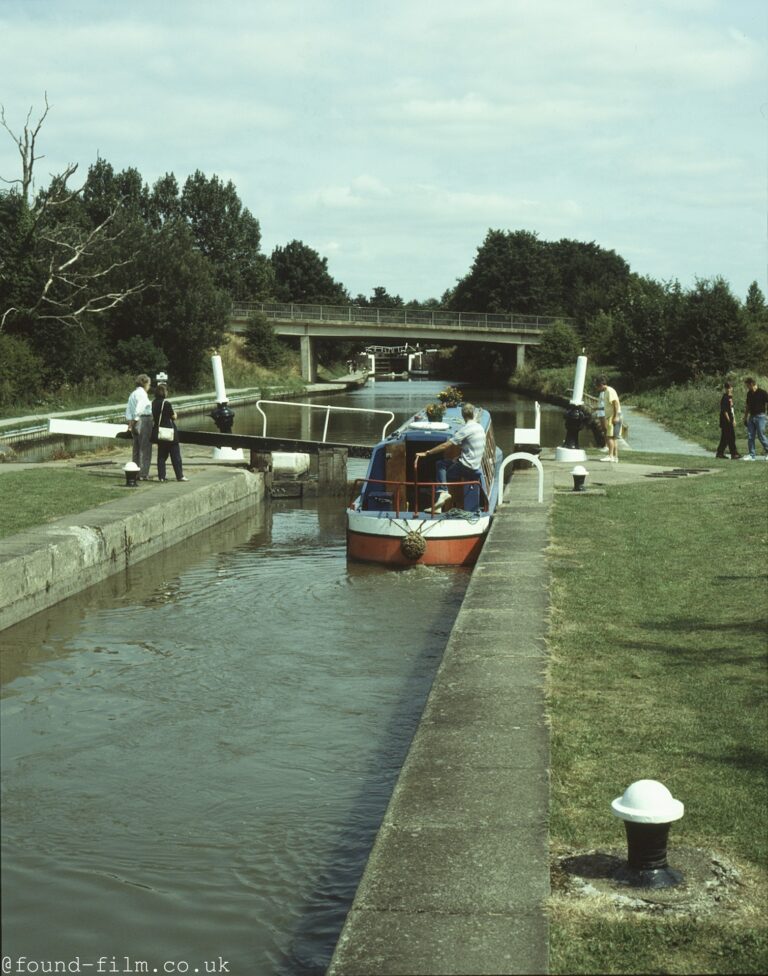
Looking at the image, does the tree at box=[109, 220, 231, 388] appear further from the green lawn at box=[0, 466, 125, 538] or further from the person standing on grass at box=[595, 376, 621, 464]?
the green lawn at box=[0, 466, 125, 538]

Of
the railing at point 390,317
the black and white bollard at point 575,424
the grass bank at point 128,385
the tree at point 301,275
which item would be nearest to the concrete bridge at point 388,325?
the railing at point 390,317

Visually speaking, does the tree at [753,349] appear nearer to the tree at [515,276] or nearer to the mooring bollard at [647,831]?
the mooring bollard at [647,831]

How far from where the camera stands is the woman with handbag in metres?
21.5

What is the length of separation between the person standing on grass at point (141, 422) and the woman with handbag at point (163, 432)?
0.47 feet

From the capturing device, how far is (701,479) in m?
20.7

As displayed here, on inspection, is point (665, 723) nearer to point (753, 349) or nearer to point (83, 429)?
point (83, 429)

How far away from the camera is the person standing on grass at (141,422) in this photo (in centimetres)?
2148

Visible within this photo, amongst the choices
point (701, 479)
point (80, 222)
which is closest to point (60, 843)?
point (701, 479)

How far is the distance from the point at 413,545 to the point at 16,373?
1269 inches

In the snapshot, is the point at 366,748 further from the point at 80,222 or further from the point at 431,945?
the point at 80,222

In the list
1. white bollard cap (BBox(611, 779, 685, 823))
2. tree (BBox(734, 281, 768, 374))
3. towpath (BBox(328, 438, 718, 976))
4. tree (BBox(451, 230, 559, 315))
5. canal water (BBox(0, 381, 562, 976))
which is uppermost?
tree (BBox(451, 230, 559, 315))

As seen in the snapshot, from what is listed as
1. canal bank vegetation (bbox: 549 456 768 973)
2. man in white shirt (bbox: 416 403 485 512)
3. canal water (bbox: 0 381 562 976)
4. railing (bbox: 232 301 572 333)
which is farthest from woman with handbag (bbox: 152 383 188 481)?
railing (bbox: 232 301 572 333)

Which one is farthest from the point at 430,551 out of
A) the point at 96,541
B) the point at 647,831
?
the point at 647,831

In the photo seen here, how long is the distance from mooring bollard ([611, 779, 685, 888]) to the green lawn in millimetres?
11274
